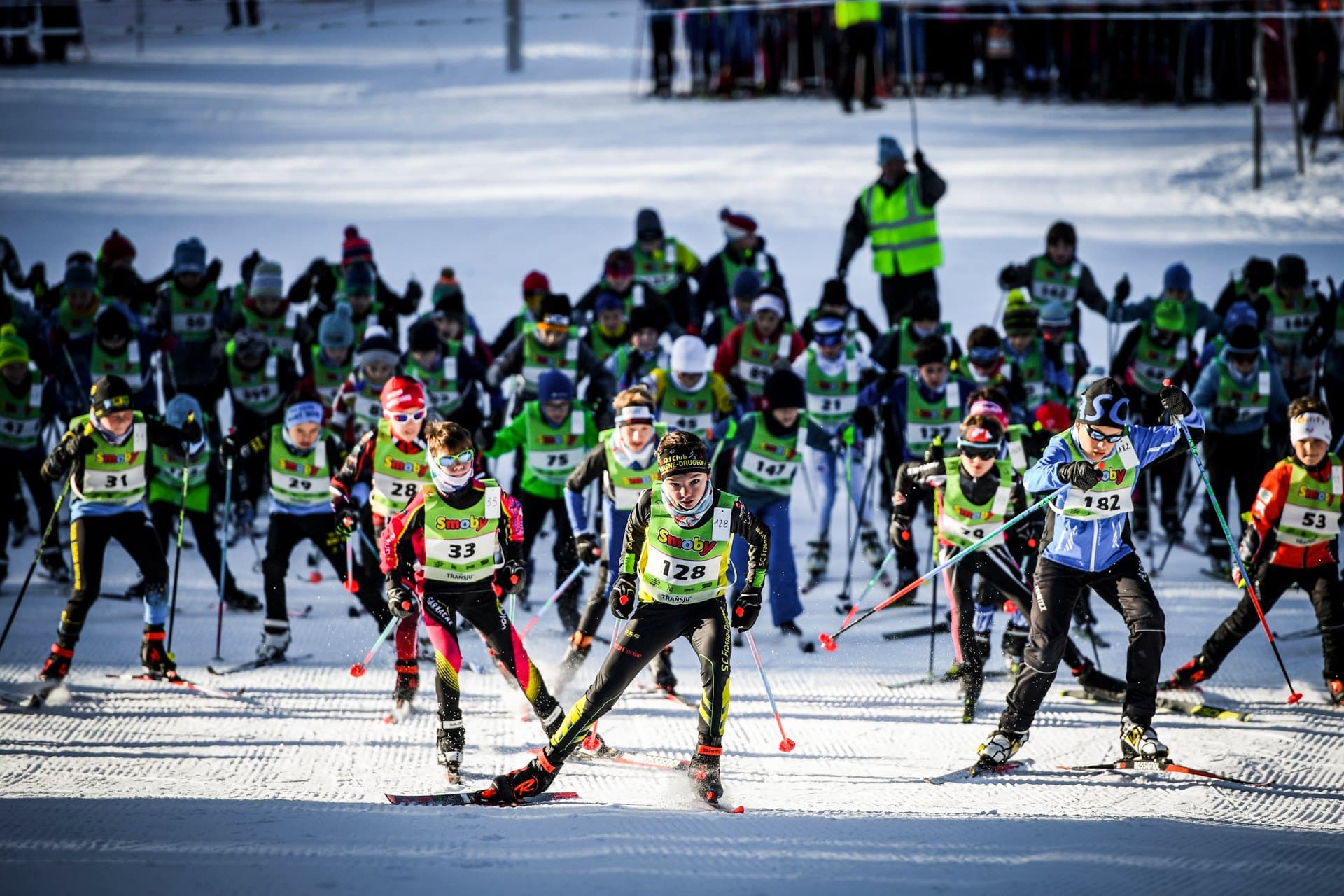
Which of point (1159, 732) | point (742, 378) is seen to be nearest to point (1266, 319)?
point (742, 378)

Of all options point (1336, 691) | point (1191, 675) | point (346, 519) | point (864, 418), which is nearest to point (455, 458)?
point (346, 519)

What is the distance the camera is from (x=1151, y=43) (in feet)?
64.8

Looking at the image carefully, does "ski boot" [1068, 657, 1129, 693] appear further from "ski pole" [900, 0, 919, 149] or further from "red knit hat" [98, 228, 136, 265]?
"red knit hat" [98, 228, 136, 265]

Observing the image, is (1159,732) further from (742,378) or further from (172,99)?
(172,99)

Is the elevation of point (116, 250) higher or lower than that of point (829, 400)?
higher

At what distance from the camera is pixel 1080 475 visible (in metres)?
6.19

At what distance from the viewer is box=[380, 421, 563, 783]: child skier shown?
642 cm

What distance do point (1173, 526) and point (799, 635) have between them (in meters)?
2.89

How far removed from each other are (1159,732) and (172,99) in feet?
66.6

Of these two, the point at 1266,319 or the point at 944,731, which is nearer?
the point at 944,731

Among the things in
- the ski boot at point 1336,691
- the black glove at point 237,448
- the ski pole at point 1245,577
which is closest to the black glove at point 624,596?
the ski pole at point 1245,577

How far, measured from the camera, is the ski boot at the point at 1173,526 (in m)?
9.73

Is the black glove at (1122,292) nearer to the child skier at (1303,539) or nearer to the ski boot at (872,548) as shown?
the ski boot at (872,548)

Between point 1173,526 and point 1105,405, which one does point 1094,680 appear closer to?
point 1105,405
